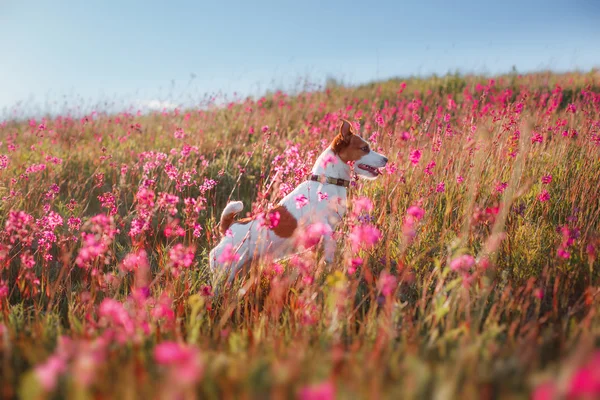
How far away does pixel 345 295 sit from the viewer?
2389 millimetres

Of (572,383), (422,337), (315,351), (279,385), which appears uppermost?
(572,383)

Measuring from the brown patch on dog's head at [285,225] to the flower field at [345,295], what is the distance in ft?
0.80

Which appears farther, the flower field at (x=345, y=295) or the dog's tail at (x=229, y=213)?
the dog's tail at (x=229, y=213)

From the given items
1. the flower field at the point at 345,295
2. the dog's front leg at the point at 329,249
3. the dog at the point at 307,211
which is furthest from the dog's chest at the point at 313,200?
the dog's front leg at the point at 329,249

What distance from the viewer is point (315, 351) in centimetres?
181

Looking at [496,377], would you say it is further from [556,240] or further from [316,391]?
[556,240]

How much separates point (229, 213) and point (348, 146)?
4.32ft

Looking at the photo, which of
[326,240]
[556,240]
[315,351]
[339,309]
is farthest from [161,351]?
[556,240]

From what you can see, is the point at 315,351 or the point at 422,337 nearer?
the point at 315,351

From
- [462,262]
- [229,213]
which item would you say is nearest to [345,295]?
[462,262]

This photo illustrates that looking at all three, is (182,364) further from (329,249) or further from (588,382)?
(329,249)

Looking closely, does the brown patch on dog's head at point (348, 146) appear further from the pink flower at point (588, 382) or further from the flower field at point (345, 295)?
the pink flower at point (588, 382)

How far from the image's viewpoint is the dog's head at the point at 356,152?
4254 mm

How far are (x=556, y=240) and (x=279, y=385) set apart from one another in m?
2.75
